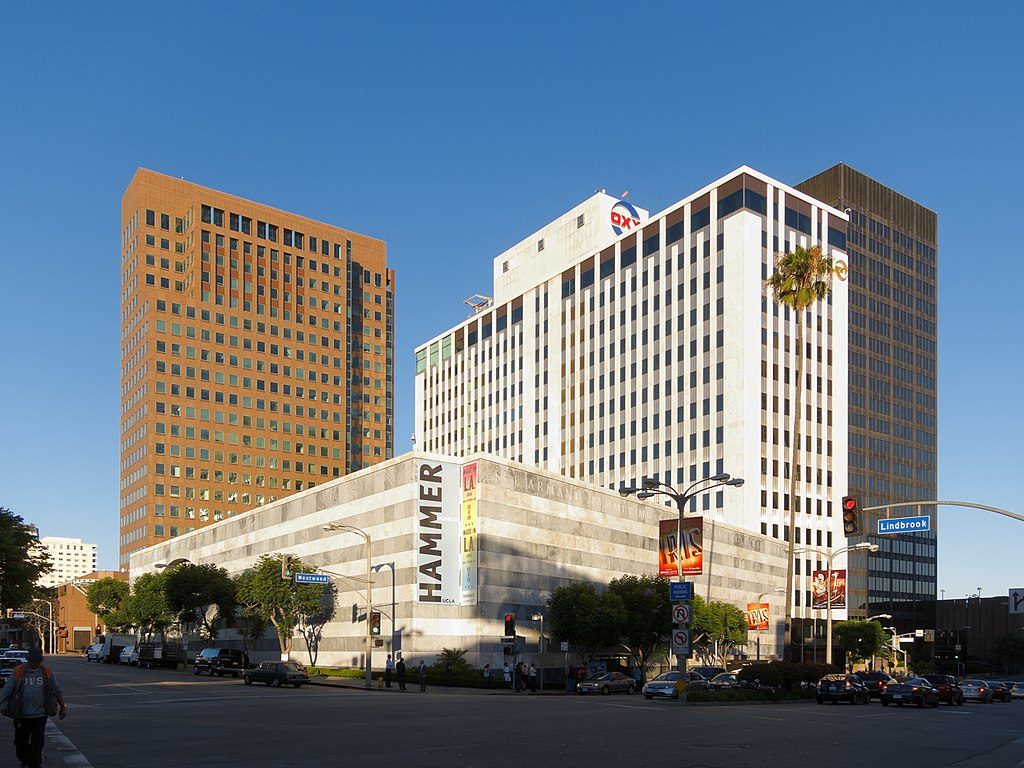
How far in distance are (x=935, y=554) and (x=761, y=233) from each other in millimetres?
75355

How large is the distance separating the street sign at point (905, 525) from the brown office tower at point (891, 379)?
10524cm

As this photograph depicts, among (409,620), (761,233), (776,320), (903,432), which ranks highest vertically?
(761,233)

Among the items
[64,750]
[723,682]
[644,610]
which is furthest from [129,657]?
[64,750]

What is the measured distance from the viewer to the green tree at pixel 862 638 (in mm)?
116375

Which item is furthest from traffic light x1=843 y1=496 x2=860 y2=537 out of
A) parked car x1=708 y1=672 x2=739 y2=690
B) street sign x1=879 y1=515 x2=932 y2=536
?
parked car x1=708 y1=672 x2=739 y2=690

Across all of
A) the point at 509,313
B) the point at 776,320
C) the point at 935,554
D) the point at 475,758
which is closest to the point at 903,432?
the point at 935,554

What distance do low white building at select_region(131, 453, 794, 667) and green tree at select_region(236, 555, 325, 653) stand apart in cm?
283

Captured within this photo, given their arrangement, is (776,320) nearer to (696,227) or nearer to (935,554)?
(696,227)

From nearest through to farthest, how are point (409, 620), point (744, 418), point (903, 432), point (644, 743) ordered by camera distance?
point (644, 743)
point (409, 620)
point (744, 418)
point (903, 432)

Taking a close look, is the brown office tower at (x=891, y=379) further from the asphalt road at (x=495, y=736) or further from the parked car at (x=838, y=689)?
the asphalt road at (x=495, y=736)

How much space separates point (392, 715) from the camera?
3269cm

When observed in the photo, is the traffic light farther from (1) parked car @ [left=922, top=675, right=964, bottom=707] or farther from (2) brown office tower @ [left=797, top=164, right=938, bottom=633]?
(2) brown office tower @ [left=797, top=164, right=938, bottom=633]

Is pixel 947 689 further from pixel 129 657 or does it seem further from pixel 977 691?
pixel 129 657

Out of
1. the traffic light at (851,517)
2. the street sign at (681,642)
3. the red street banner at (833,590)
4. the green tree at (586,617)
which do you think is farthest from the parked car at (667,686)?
the red street banner at (833,590)
